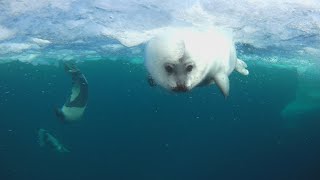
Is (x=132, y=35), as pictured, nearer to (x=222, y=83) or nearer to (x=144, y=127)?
(x=222, y=83)

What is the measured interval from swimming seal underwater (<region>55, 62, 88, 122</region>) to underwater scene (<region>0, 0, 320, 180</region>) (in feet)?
0.14

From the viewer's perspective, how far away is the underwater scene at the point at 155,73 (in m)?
4.21

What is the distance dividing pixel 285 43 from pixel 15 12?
1472cm

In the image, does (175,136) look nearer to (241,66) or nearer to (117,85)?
(117,85)

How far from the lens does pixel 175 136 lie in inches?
3693

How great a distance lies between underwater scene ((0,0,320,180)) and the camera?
421 centimetres

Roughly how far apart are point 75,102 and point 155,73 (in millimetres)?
10256

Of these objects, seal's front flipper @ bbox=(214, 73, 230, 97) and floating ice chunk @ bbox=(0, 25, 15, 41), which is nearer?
seal's front flipper @ bbox=(214, 73, 230, 97)

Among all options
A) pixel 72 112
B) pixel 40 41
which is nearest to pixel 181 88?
pixel 72 112

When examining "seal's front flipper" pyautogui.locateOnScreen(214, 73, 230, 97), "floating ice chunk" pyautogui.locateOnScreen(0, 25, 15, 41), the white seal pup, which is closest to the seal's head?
the white seal pup

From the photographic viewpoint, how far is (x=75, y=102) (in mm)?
12742

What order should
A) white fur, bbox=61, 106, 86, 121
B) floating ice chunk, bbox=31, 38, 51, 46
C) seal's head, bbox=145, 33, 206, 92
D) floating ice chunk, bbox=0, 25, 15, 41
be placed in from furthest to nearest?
floating ice chunk, bbox=31, 38, 51, 46
floating ice chunk, bbox=0, 25, 15, 41
white fur, bbox=61, 106, 86, 121
seal's head, bbox=145, 33, 206, 92

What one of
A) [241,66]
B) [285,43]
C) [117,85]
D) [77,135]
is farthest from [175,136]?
[241,66]

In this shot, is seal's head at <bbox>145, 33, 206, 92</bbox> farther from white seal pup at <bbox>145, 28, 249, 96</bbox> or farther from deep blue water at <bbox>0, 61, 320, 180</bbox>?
deep blue water at <bbox>0, 61, 320, 180</bbox>
